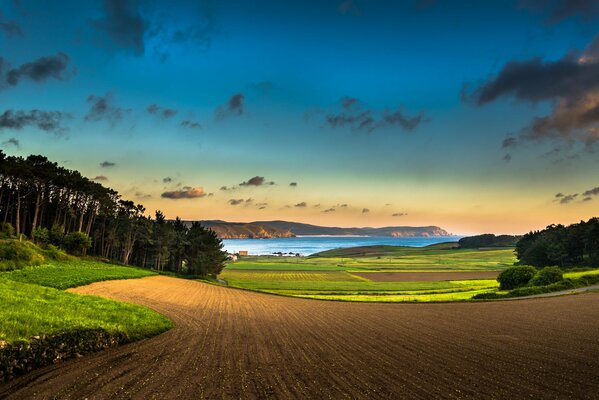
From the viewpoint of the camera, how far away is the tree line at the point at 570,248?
101 m

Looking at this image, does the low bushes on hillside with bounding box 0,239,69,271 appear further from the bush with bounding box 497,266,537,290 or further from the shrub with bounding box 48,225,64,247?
the bush with bounding box 497,266,537,290

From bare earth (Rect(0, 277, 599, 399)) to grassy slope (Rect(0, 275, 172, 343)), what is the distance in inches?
62.9

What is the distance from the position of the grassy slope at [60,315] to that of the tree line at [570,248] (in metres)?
124

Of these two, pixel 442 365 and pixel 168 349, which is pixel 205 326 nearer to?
pixel 168 349

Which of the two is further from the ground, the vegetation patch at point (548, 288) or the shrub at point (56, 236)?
the shrub at point (56, 236)

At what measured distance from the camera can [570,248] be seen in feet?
354

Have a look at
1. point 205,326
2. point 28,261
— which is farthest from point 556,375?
point 28,261

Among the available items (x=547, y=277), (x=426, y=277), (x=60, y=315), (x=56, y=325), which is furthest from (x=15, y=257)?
(x=426, y=277)

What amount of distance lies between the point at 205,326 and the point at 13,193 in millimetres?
80062

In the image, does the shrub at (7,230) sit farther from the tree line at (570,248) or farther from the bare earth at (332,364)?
the tree line at (570,248)

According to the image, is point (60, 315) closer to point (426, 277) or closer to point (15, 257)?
point (15, 257)

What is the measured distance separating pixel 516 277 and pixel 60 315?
209 ft

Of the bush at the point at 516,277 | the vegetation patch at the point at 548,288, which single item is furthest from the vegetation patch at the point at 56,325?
the bush at the point at 516,277

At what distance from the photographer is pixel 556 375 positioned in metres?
13.2
